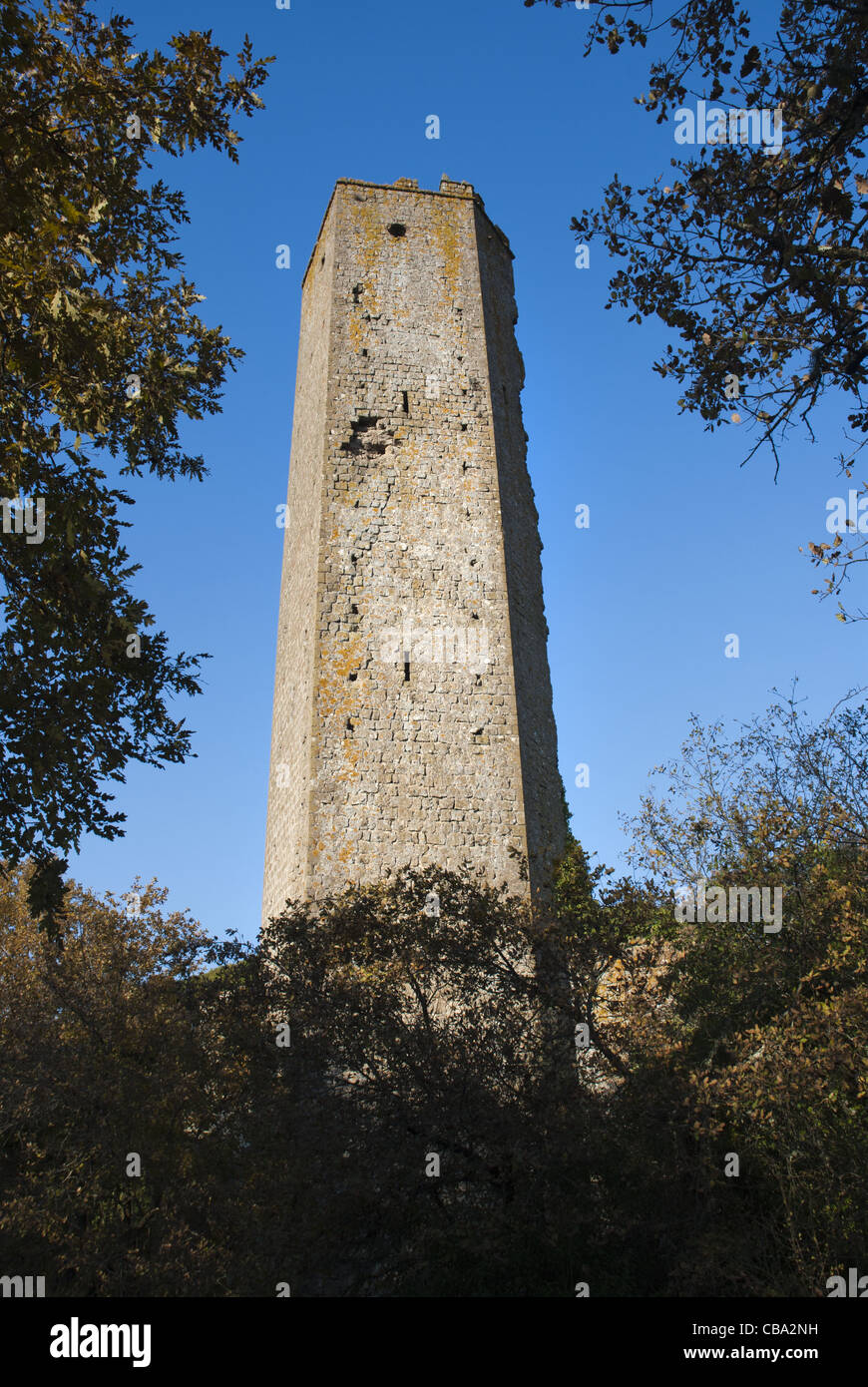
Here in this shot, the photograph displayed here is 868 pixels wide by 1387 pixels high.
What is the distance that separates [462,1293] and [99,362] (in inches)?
279

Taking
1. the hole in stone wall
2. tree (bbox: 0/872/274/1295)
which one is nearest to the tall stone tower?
the hole in stone wall

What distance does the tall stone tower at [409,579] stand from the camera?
1206 cm

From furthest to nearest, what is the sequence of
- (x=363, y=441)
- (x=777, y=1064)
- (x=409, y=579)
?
(x=363, y=441) < (x=409, y=579) < (x=777, y=1064)

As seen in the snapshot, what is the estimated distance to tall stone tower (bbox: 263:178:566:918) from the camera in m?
12.1

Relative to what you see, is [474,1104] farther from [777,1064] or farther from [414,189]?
[414,189]

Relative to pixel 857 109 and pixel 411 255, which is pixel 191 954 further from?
pixel 411 255

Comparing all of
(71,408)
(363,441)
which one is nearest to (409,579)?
(363,441)

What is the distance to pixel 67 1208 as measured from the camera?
27.2 ft

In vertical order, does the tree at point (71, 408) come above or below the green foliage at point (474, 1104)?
above

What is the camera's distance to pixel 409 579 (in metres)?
13.3

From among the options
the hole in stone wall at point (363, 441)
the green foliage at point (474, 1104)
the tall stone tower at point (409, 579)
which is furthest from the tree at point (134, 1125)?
the hole in stone wall at point (363, 441)

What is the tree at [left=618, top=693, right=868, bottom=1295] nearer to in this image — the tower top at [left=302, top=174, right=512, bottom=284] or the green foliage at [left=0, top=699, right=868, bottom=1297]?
the green foliage at [left=0, top=699, right=868, bottom=1297]

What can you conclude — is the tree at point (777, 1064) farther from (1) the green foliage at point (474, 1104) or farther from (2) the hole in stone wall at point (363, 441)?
(2) the hole in stone wall at point (363, 441)
